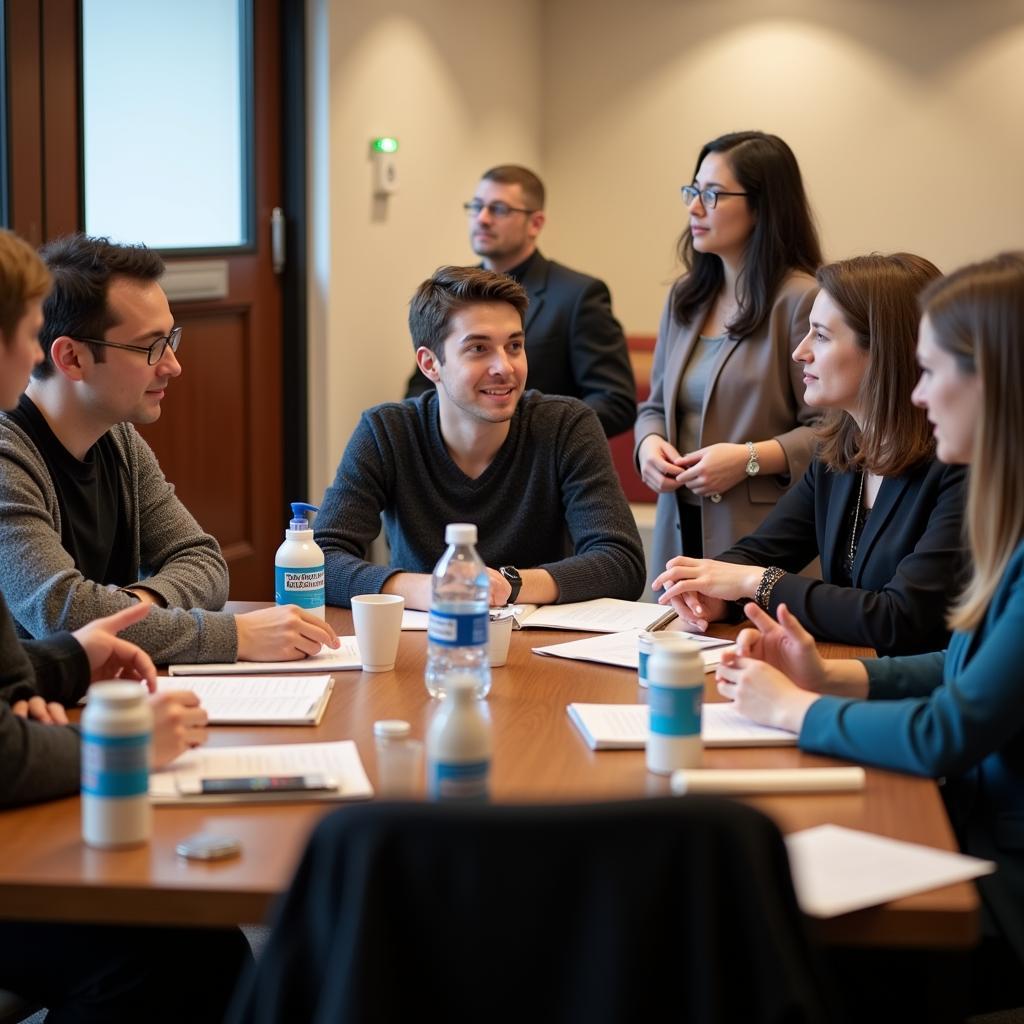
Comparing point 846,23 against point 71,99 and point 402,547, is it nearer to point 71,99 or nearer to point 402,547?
point 71,99

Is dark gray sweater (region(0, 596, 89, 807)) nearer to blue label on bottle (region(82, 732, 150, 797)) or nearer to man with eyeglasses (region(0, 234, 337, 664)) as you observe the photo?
blue label on bottle (region(82, 732, 150, 797))

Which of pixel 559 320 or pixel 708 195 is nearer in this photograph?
pixel 708 195

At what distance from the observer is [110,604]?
2152 mm

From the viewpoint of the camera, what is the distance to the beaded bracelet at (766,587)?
2365 millimetres

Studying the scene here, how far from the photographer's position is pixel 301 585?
2.32 metres

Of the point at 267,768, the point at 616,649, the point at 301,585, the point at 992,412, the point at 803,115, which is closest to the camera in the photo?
the point at 267,768

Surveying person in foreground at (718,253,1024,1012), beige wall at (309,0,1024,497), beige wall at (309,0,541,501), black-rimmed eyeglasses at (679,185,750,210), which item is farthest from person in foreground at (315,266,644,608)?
beige wall at (309,0,1024,497)

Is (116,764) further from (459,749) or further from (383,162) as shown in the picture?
(383,162)

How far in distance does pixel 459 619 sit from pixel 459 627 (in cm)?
1

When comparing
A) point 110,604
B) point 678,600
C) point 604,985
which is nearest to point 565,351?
point 678,600

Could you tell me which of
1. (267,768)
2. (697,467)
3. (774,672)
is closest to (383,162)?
(697,467)

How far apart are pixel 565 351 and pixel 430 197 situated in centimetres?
154

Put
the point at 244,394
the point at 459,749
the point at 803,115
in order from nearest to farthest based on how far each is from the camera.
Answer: the point at 459,749 → the point at 244,394 → the point at 803,115

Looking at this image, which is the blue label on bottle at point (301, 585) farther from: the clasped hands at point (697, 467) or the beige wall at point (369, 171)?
the beige wall at point (369, 171)
